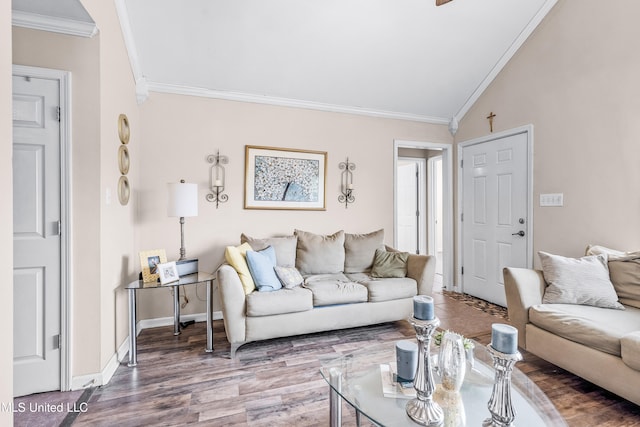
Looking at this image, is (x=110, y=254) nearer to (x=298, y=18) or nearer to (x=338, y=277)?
(x=338, y=277)

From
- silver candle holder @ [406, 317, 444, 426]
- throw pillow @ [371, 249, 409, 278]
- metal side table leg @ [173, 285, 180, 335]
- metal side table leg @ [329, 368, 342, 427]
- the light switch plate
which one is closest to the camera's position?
silver candle holder @ [406, 317, 444, 426]

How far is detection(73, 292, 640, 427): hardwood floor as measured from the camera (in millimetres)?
1717

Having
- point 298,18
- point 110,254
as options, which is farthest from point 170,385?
point 298,18

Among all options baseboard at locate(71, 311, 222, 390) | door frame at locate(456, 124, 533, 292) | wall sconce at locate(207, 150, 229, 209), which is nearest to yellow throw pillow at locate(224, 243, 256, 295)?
wall sconce at locate(207, 150, 229, 209)

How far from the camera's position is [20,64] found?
1.87 metres

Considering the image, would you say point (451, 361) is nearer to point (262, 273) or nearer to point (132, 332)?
point (262, 273)

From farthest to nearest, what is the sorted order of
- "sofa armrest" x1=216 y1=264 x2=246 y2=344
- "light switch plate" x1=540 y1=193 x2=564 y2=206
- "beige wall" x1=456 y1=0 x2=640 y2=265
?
"light switch plate" x1=540 y1=193 x2=564 y2=206
"beige wall" x1=456 y1=0 x2=640 y2=265
"sofa armrest" x1=216 y1=264 x2=246 y2=344

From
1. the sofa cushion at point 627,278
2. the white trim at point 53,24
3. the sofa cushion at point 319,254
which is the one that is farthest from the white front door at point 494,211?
the white trim at point 53,24

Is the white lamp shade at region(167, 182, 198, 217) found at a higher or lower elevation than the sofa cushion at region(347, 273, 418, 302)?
higher

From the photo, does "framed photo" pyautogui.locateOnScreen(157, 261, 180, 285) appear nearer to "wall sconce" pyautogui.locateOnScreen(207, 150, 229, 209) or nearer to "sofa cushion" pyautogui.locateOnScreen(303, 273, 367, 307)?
"wall sconce" pyautogui.locateOnScreen(207, 150, 229, 209)

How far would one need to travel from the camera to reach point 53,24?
1.88 metres

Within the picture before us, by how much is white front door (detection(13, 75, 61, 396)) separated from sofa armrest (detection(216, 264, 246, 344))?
101 centimetres

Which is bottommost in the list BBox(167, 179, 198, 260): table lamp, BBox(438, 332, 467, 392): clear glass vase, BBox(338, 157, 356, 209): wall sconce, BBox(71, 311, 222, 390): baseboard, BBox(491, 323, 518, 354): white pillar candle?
BBox(71, 311, 222, 390): baseboard

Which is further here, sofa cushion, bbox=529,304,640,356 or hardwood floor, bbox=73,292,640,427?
sofa cushion, bbox=529,304,640,356
